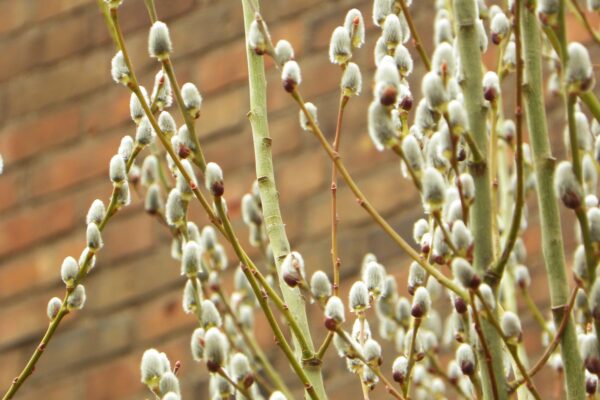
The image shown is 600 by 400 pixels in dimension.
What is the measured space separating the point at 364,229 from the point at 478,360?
1.07 meters

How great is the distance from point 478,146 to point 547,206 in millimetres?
45

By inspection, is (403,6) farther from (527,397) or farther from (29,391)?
(29,391)

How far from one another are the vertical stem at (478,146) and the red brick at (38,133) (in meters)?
1.42

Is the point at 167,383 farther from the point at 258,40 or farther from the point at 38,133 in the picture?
the point at 38,133

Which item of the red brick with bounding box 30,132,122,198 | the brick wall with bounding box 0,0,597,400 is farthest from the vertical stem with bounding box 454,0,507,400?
the red brick with bounding box 30,132,122,198

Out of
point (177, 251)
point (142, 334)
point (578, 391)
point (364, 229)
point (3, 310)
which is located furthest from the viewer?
point (3, 310)

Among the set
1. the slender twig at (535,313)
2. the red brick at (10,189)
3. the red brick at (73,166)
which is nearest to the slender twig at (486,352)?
the slender twig at (535,313)

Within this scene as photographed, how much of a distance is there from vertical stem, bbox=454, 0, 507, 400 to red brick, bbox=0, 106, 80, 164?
1.42 meters

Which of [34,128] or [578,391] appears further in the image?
[34,128]

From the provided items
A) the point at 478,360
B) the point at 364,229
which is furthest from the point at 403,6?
the point at 364,229

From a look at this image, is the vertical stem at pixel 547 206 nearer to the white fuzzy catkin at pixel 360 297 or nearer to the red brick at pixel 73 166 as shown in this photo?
the white fuzzy catkin at pixel 360 297

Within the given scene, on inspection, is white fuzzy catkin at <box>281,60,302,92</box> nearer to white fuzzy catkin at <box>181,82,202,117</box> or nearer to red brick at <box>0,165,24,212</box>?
white fuzzy catkin at <box>181,82,202,117</box>

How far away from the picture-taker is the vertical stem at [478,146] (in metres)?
0.62

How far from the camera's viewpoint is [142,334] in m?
1.84
